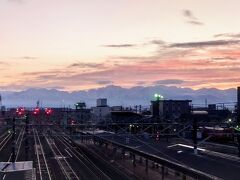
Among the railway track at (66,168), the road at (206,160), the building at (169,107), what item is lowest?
the railway track at (66,168)

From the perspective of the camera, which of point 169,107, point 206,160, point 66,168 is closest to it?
point 206,160

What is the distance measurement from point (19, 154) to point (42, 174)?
23761 mm

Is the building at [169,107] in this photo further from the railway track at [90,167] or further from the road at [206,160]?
the road at [206,160]

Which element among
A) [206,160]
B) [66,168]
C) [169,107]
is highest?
[169,107]

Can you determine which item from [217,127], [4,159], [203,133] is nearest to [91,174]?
[4,159]

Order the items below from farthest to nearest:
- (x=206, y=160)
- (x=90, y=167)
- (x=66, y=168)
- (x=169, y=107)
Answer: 1. (x=169, y=107)
2. (x=90, y=167)
3. (x=66, y=168)
4. (x=206, y=160)

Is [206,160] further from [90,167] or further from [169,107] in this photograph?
[169,107]

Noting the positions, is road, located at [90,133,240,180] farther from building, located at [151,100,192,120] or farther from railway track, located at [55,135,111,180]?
building, located at [151,100,192,120]

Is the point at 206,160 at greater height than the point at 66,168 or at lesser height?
greater

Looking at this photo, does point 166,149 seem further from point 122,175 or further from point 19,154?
point 19,154

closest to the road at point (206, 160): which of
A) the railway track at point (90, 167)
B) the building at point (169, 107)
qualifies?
the railway track at point (90, 167)

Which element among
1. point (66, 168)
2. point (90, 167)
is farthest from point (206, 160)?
point (66, 168)

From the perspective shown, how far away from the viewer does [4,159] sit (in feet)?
225

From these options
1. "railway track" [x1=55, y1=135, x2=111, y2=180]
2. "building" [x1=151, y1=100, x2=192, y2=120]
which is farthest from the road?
"building" [x1=151, y1=100, x2=192, y2=120]
